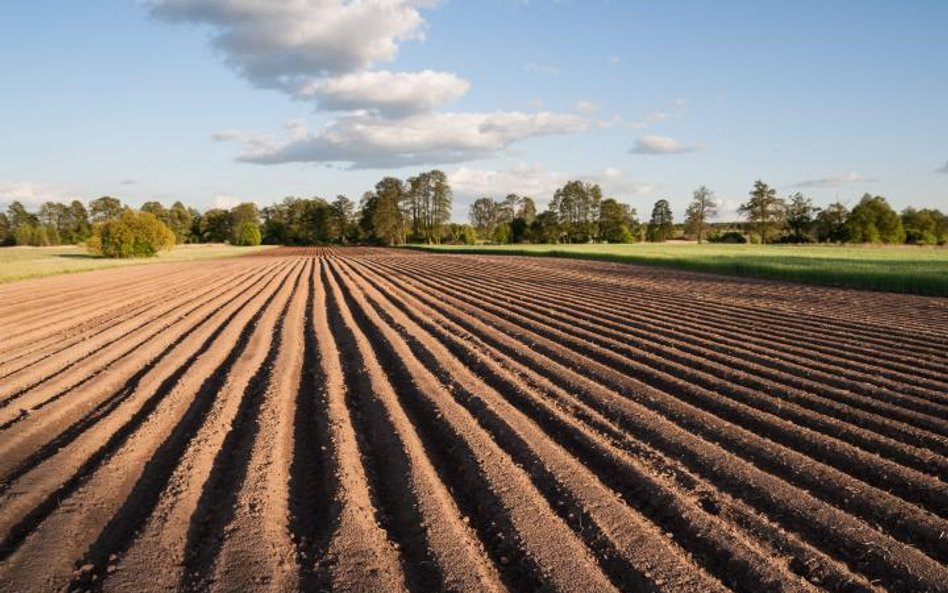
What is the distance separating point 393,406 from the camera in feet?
21.6

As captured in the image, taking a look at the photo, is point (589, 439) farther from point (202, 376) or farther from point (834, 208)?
point (834, 208)

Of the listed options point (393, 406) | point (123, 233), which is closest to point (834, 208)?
point (123, 233)

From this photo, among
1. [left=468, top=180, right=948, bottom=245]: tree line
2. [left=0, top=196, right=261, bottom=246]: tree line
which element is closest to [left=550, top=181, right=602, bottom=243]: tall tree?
[left=468, top=180, right=948, bottom=245]: tree line

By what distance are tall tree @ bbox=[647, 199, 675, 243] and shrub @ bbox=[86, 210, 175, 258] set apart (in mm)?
64570

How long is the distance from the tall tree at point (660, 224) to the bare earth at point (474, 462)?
263 feet

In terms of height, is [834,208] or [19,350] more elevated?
[834,208]

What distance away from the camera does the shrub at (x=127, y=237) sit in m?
49.5

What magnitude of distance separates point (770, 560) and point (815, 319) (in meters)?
11.5

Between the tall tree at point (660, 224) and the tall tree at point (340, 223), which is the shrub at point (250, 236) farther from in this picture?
the tall tree at point (660, 224)

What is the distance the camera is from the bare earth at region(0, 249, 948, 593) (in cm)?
357

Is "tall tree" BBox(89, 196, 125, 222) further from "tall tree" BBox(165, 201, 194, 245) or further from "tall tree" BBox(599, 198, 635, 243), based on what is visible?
"tall tree" BBox(599, 198, 635, 243)

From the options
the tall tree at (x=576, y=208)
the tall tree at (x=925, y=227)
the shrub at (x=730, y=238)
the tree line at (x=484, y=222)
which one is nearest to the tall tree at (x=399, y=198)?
the tree line at (x=484, y=222)

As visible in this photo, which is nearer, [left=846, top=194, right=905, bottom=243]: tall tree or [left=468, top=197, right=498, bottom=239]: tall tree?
[left=846, top=194, right=905, bottom=243]: tall tree

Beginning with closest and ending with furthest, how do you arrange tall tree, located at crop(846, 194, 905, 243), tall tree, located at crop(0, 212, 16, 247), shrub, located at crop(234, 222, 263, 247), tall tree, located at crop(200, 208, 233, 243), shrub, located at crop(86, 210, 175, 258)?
shrub, located at crop(86, 210, 175, 258), tall tree, located at crop(846, 194, 905, 243), shrub, located at crop(234, 222, 263, 247), tall tree, located at crop(0, 212, 16, 247), tall tree, located at crop(200, 208, 233, 243)
